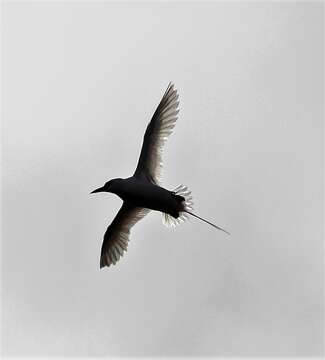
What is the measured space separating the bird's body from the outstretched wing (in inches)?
83.8

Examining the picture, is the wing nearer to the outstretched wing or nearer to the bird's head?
the bird's head

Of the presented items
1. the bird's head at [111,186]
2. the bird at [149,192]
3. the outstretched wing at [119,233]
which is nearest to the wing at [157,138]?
the bird at [149,192]

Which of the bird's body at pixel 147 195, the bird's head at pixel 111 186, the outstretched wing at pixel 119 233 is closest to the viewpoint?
the bird's body at pixel 147 195

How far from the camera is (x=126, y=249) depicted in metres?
23.3

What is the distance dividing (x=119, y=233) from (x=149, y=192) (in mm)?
3328

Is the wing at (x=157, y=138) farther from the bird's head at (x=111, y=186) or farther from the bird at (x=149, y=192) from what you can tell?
the bird's head at (x=111, y=186)

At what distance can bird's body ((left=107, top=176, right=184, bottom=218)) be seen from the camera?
809 inches

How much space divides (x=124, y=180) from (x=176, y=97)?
2.83m

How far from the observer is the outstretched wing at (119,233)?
23.2 meters

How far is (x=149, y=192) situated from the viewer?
67.3 feet

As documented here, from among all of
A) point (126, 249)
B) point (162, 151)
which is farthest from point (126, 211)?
point (162, 151)

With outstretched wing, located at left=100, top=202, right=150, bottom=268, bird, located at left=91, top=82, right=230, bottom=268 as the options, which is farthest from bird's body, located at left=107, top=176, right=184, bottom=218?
outstretched wing, located at left=100, top=202, right=150, bottom=268

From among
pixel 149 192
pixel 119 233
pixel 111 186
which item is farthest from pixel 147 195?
pixel 119 233

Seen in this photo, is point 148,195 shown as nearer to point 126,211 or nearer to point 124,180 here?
point 124,180
